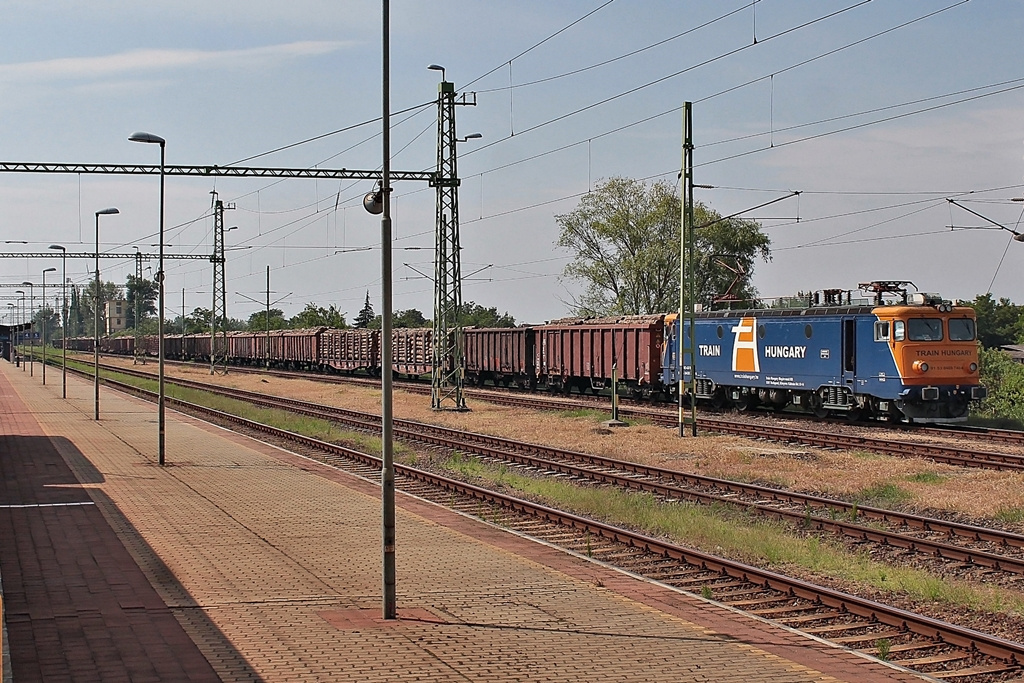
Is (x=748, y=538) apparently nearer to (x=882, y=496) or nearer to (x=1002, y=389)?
(x=882, y=496)

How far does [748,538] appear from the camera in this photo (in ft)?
48.9

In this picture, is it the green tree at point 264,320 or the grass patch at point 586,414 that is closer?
the grass patch at point 586,414

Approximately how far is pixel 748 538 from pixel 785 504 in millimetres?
3400

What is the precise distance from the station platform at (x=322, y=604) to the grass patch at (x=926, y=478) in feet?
27.8

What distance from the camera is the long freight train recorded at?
28.2 meters

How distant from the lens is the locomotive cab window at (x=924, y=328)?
27953 millimetres

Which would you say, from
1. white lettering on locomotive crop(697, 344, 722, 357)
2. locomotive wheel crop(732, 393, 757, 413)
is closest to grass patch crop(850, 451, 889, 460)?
locomotive wheel crop(732, 393, 757, 413)

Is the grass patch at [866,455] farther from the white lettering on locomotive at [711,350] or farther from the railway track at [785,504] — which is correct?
the white lettering on locomotive at [711,350]

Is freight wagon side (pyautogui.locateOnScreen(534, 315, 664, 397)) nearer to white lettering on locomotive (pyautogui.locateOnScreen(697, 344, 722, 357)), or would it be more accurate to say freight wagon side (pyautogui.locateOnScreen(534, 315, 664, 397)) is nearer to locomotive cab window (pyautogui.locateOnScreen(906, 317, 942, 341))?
white lettering on locomotive (pyautogui.locateOnScreen(697, 344, 722, 357))

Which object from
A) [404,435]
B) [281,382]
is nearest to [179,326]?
[281,382]

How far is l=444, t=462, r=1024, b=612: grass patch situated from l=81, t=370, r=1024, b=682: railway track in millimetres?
826

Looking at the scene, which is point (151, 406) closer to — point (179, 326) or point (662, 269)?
point (662, 269)

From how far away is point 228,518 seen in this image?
16609mm

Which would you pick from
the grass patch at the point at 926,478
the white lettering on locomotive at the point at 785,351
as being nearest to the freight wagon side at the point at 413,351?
the white lettering on locomotive at the point at 785,351
